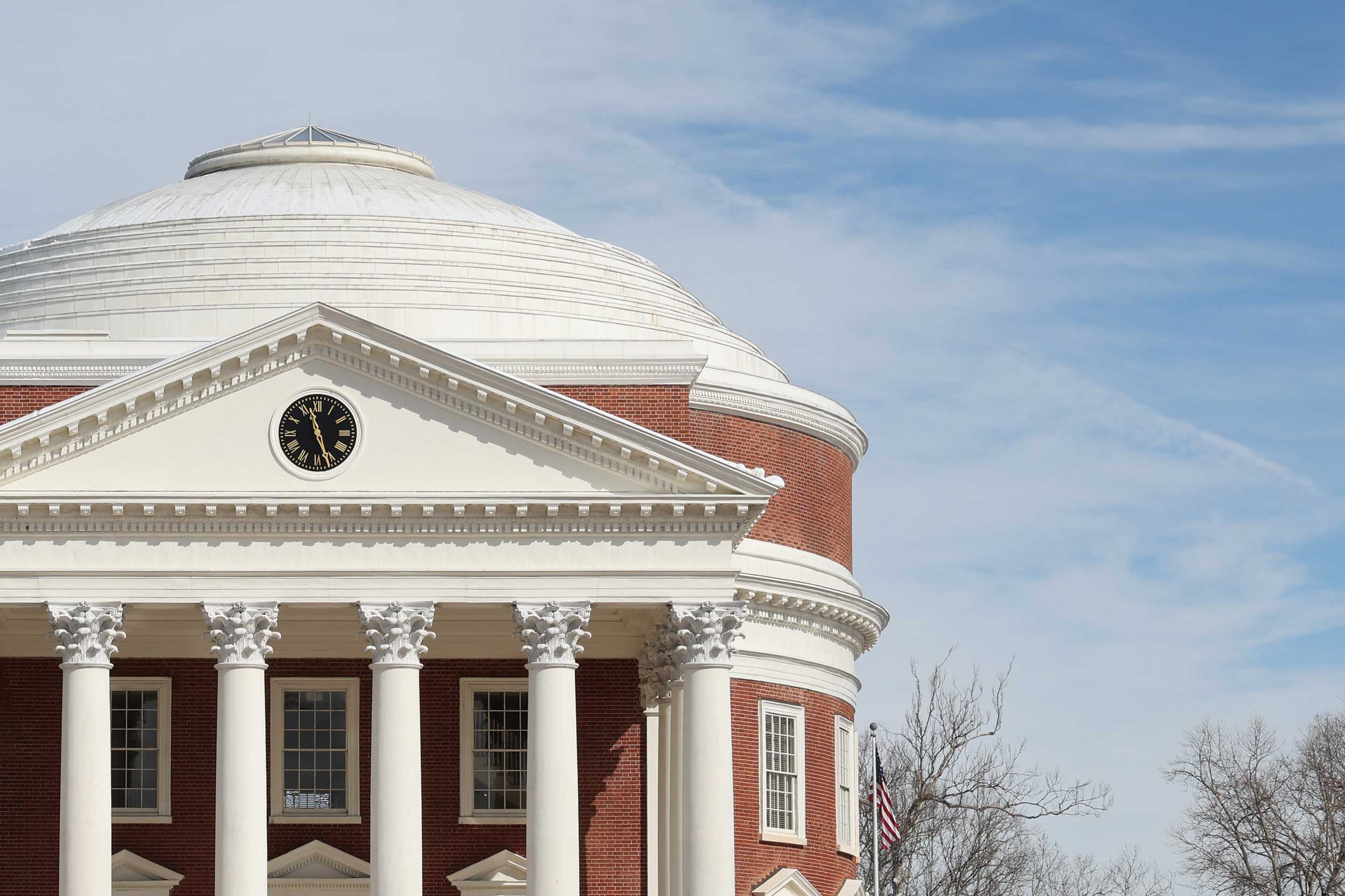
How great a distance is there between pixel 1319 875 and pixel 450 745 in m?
36.7

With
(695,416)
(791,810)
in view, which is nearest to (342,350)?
(695,416)

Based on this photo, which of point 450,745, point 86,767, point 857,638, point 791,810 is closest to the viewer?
point 86,767

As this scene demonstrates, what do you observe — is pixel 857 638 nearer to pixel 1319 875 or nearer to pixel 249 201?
pixel 249 201

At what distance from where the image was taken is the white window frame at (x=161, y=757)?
5284cm

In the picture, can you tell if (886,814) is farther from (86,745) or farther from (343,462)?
(86,745)

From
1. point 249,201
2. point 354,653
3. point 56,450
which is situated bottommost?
point 354,653

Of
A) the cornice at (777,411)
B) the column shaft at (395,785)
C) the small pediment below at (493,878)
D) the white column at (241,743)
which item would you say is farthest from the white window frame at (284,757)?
the cornice at (777,411)

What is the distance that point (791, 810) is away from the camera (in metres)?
57.7

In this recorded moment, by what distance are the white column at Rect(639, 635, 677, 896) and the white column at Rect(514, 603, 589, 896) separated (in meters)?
2.52

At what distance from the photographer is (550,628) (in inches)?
1874

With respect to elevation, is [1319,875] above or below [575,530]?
below

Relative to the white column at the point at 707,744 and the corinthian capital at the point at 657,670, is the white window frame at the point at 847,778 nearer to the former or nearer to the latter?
the corinthian capital at the point at 657,670

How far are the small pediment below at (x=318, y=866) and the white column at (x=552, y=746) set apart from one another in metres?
6.44

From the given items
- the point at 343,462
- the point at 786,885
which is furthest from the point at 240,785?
the point at 786,885
